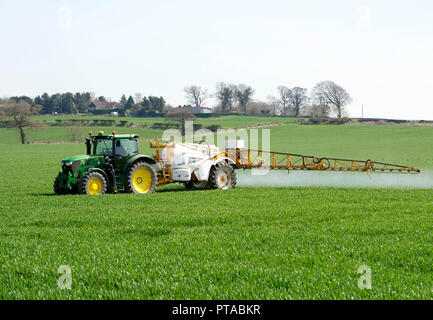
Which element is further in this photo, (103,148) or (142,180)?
(142,180)

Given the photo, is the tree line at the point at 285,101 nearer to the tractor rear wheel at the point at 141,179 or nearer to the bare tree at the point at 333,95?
the bare tree at the point at 333,95

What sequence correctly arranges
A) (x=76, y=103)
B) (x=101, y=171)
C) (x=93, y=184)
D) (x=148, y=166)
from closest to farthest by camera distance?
1. (x=93, y=184)
2. (x=101, y=171)
3. (x=148, y=166)
4. (x=76, y=103)

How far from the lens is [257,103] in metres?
128

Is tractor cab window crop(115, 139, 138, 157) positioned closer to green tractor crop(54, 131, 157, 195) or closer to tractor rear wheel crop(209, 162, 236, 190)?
green tractor crop(54, 131, 157, 195)

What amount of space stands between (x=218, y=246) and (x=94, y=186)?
954 centimetres

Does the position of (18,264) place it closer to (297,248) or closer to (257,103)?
(297,248)

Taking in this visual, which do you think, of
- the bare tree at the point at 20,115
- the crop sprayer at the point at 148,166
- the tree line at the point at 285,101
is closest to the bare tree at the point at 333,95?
the tree line at the point at 285,101

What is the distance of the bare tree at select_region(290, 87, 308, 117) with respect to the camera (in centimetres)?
12019

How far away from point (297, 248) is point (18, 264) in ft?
17.2

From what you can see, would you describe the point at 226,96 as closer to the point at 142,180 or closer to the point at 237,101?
the point at 237,101

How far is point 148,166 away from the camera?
18375 mm

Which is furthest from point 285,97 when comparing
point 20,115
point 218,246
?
point 218,246

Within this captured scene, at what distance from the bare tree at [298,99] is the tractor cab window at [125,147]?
10441 centimetres
